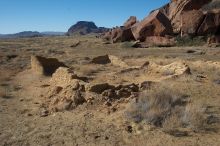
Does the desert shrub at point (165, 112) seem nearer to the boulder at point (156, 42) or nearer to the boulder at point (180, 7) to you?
the boulder at point (156, 42)

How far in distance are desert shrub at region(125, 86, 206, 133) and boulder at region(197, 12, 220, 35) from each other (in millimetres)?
23403

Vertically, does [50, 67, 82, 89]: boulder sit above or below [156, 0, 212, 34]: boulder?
below

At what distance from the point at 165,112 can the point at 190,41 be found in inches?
944

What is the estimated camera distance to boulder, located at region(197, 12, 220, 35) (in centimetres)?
3162

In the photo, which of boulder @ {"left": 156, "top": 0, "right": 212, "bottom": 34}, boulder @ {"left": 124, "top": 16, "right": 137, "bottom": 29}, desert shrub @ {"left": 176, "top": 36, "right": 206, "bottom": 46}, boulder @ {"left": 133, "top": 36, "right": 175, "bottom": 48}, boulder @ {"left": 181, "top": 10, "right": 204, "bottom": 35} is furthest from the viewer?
boulder @ {"left": 124, "top": 16, "right": 137, "bottom": 29}

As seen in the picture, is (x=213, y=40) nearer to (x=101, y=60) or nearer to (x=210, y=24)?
(x=210, y=24)

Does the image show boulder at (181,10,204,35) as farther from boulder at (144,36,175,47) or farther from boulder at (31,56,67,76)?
boulder at (31,56,67,76)

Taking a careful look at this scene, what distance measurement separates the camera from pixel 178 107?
9102 millimetres

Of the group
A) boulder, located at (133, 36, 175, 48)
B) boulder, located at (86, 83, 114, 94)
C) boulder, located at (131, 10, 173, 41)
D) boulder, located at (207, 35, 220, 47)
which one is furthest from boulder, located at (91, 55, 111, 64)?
boulder, located at (131, 10, 173, 41)

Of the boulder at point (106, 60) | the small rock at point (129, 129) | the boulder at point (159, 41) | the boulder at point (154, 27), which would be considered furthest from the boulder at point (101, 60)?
the boulder at point (154, 27)

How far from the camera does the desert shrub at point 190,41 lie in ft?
103

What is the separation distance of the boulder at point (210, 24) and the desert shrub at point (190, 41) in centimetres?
66

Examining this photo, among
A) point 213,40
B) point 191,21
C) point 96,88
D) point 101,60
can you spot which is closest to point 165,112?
point 96,88

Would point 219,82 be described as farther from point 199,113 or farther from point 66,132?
point 66,132
